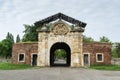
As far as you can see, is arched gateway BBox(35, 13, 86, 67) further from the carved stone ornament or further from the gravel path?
the gravel path

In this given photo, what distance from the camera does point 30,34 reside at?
264ft

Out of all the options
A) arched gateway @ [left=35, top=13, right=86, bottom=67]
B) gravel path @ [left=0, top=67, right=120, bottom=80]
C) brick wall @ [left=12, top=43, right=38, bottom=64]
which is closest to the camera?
gravel path @ [left=0, top=67, right=120, bottom=80]

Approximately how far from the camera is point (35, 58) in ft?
137

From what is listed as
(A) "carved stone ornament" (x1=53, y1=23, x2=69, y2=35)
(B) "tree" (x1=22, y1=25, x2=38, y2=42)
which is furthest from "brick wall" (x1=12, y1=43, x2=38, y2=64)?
(B) "tree" (x1=22, y1=25, x2=38, y2=42)

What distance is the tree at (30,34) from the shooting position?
261 feet

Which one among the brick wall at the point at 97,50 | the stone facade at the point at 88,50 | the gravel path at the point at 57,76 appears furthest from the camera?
the stone facade at the point at 88,50

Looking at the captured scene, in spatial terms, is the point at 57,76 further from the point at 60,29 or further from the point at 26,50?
the point at 26,50

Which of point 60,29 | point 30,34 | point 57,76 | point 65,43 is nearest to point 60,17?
point 60,29

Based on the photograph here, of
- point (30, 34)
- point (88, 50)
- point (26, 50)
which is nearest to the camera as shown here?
point (88, 50)

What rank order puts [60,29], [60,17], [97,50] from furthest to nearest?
[97,50] < [60,17] < [60,29]

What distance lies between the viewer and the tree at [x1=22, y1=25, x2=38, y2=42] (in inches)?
3132

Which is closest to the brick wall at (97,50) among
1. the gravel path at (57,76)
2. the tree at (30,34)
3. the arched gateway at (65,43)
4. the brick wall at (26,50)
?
the arched gateway at (65,43)

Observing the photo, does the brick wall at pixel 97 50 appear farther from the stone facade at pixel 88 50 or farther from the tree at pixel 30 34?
the tree at pixel 30 34

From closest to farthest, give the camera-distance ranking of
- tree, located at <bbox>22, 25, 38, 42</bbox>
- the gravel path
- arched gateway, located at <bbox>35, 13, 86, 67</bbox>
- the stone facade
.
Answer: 1. the gravel path
2. arched gateway, located at <bbox>35, 13, 86, 67</bbox>
3. the stone facade
4. tree, located at <bbox>22, 25, 38, 42</bbox>
